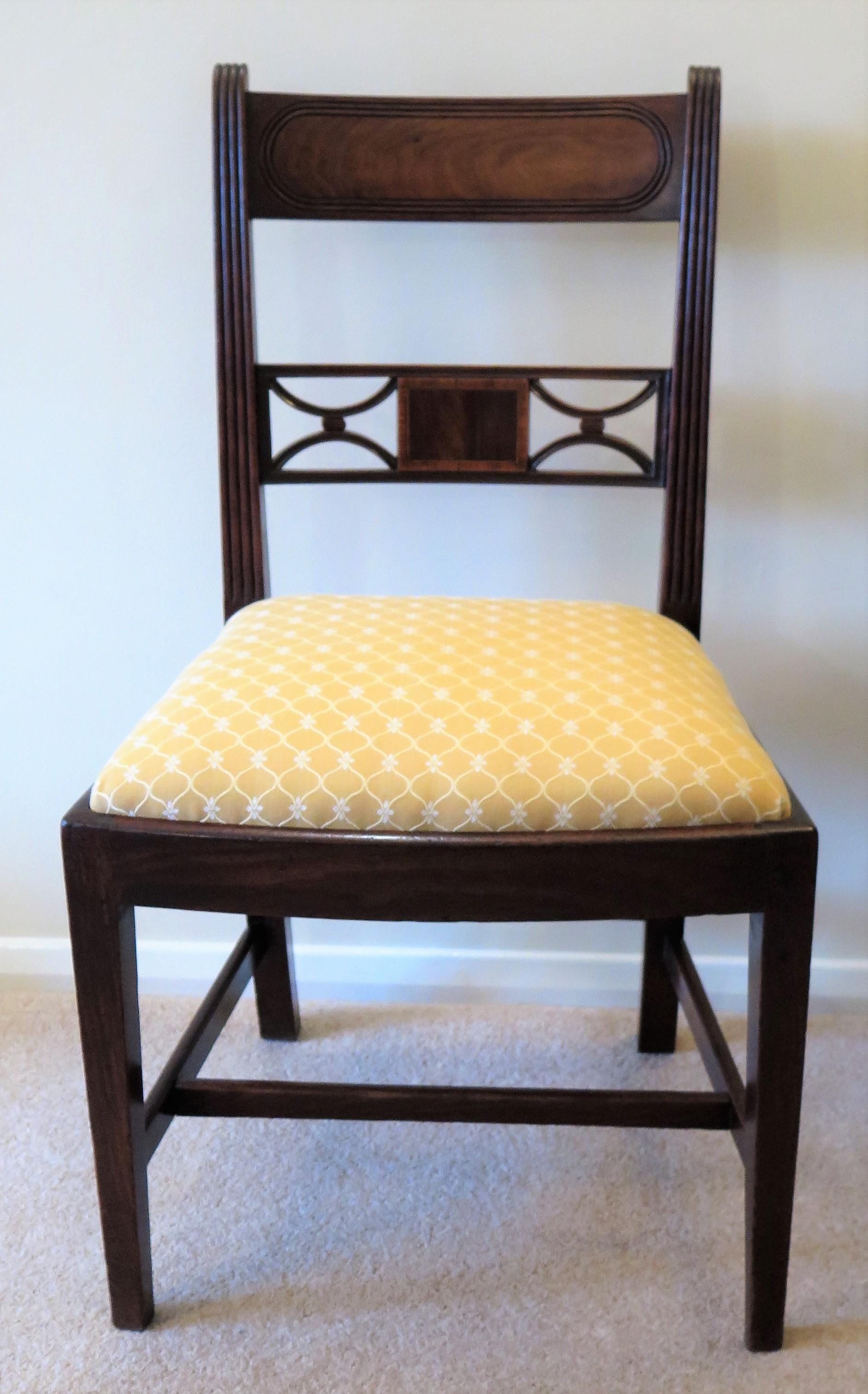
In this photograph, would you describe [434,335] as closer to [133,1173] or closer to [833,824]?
[833,824]

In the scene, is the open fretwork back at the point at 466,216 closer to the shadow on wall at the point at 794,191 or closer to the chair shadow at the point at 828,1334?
the shadow on wall at the point at 794,191

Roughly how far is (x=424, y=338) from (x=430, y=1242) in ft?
2.88

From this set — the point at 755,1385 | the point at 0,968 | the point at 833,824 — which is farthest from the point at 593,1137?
the point at 0,968

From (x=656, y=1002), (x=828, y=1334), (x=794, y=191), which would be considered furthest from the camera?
(x=656, y=1002)

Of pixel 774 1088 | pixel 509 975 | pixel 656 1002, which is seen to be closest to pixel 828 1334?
pixel 774 1088

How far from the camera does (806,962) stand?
810 mm

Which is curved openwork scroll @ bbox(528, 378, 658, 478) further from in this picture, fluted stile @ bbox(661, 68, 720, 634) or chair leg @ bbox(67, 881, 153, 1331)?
chair leg @ bbox(67, 881, 153, 1331)

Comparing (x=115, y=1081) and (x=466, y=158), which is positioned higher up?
(x=466, y=158)

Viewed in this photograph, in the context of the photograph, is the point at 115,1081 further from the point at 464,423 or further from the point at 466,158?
the point at 466,158

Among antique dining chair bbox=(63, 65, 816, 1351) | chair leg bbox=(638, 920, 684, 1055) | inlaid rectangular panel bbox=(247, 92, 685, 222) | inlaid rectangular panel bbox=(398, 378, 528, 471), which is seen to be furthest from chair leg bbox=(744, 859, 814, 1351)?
inlaid rectangular panel bbox=(247, 92, 685, 222)

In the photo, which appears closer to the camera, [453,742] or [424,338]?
[453,742]

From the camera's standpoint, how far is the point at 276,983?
128 centimetres

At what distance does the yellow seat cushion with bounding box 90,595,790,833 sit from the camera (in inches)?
30.2

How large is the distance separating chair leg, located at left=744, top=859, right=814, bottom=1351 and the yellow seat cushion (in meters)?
0.08
